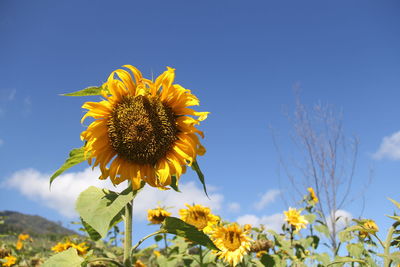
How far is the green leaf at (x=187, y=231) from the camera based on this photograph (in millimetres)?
1384

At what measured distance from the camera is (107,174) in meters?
1.70

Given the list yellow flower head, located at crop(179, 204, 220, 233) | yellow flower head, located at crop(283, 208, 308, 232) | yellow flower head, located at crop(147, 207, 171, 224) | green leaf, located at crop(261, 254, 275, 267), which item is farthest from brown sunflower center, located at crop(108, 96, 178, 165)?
yellow flower head, located at crop(283, 208, 308, 232)

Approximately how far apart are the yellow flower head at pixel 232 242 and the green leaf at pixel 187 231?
4.85 ft

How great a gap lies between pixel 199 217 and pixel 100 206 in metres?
2.14

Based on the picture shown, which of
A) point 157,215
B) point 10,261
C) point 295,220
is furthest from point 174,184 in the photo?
point 10,261

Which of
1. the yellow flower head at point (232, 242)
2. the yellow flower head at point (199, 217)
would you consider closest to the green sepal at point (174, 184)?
the yellow flower head at point (232, 242)

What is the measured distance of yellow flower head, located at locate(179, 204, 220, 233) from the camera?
3275 mm

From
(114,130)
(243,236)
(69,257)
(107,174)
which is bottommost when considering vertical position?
(69,257)

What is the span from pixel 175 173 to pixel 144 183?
0.16 metres

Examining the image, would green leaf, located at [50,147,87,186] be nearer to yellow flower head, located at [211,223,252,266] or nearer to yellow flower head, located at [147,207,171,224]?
yellow flower head, located at [211,223,252,266]

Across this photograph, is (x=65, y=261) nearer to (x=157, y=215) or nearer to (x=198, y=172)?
(x=198, y=172)

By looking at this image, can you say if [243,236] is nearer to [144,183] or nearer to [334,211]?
[144,183]

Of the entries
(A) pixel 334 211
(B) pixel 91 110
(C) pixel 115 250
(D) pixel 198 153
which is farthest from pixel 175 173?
(A) pixel 334 211

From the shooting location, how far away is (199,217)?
3.34m
